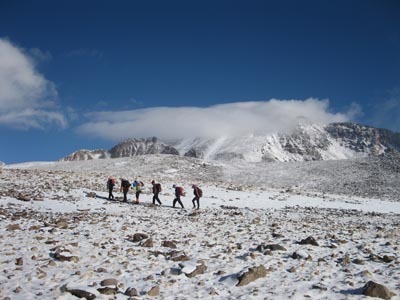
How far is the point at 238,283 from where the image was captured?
9828mm

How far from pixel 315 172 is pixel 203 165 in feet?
65.8

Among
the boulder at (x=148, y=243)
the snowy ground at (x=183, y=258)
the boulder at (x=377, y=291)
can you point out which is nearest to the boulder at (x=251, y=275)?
the snowy ground at (x=183, y=258)

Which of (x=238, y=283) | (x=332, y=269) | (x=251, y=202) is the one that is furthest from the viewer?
(x=251, y=202)

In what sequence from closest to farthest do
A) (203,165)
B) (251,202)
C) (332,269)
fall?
(332,269) < (251,202) < (203,165)

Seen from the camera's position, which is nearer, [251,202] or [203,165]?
[251,202]

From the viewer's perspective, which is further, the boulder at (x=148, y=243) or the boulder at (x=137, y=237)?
the boulder at (x=137, y=237)

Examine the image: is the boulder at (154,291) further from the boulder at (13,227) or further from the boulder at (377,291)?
the boulder at (13,227)

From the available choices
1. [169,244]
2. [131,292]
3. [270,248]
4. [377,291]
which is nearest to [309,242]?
[270,248]

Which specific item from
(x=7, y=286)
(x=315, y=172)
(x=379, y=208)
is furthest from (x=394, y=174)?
(x=7, y=286)

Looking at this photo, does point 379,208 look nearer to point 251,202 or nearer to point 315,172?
point 251,202

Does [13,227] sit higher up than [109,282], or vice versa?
[13,227]

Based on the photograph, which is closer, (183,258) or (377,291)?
(377,291)

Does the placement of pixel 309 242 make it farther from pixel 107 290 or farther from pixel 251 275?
pixel 107 290

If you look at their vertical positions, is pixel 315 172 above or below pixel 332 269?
above
